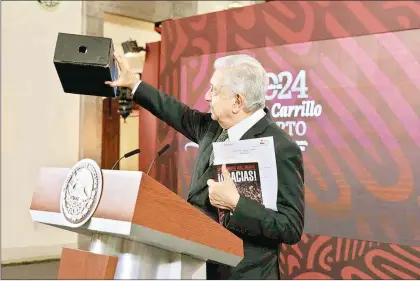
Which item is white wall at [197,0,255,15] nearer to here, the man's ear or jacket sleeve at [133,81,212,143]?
jacket sleeve at [133,81,212,143]

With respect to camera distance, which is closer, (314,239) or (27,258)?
(314,239)

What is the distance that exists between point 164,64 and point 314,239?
1768 mm

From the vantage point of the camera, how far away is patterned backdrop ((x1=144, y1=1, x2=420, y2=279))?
9.73ft

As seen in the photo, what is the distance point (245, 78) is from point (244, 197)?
304 millimetres

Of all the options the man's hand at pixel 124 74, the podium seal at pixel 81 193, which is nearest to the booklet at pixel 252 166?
the podium seal at pixel 81 193

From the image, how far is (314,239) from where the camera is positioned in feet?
10.8

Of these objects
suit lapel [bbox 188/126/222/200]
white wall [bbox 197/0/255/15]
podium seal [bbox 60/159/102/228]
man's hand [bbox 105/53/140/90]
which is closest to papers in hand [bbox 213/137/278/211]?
suit lapel [bbox 188/126/222/200]

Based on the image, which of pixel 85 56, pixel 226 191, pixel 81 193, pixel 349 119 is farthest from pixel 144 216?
pixel 349 119

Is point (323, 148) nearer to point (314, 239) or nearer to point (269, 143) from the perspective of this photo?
point (314, 239)

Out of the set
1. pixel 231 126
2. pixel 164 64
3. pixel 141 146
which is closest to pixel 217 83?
pixel 231 126

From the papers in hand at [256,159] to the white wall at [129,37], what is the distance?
3.89 m

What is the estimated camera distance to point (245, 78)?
133cm

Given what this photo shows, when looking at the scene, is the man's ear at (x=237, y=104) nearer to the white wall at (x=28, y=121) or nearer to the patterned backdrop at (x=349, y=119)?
Result: the patterned backdrop at (x=349, y=119)

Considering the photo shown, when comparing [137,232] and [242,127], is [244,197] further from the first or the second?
[137,232]
